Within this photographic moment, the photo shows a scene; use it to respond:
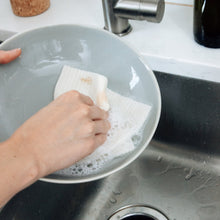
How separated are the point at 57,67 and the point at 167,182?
0.35 metres

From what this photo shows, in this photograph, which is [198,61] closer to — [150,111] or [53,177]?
[150,111]

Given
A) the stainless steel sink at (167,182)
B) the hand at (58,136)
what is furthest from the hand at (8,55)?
the stainless steel sink at (167,182)

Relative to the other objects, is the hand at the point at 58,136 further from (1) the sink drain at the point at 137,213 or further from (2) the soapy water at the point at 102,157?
(1) the sink drain at the point at 137,213

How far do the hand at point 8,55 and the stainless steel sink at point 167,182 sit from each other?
270 mm

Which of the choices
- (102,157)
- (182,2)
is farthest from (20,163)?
(182,2)

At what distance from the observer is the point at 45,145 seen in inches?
16.5

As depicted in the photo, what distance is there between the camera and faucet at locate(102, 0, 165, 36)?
0.60 m

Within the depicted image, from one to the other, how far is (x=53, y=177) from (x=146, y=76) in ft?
0.69

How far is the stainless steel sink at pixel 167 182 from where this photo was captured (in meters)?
0.68

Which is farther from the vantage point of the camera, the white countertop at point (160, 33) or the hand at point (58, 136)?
the white countertop at point (160, 33)

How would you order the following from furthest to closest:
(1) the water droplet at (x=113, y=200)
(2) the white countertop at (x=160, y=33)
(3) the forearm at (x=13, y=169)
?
(1) the water droplet at (x=113, y=200) < (2) the white countertop at (x=160, y=33) < (3) the forearm at (x=13, y=169)

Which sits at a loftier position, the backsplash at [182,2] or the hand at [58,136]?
the hand at [58,136]

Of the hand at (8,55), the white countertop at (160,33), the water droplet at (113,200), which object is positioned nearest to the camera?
the hand at (8,55)

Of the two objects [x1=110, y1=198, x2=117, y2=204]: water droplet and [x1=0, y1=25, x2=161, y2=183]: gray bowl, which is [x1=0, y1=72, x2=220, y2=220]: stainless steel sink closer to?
[x1=110, y1=198, x2=117, y2=204]: water droplet
